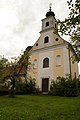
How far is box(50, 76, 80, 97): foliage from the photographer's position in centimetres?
2717

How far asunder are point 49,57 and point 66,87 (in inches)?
280

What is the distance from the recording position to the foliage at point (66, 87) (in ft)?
89.1

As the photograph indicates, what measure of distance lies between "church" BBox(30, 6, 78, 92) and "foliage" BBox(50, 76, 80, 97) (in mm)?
2173

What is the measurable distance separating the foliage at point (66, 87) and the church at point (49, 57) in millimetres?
2173

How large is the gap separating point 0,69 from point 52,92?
991 centimetres

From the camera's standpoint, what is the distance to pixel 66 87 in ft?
90.8

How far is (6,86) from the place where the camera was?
91.0ft

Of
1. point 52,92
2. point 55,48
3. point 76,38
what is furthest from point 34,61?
point 76,38

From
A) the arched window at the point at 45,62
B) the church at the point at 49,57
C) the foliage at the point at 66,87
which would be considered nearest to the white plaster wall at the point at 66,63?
the church at the point at 49,57

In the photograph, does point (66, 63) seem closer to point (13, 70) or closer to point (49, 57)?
point (49, 57)

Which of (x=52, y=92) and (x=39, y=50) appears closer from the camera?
(x=52, y=92)

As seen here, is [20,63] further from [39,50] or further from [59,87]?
[39,50]

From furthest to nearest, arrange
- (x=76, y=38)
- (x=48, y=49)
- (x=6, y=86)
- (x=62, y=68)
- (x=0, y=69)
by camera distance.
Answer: (x=48, y=49) < (x=62, y=68) < (x=6, y=86) < (x=0, y=69) < (x=76, y=38)

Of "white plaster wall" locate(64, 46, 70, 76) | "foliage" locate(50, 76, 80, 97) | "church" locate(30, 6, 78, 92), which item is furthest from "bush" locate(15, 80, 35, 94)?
"white plaster wall" locate(64, 46, 70, 76)
